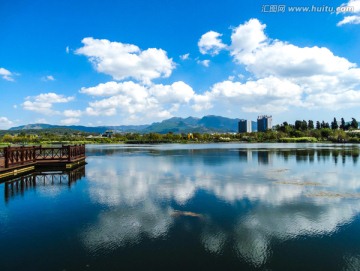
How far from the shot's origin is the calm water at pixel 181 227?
9156 mm

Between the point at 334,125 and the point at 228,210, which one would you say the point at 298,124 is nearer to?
the point at 334,125

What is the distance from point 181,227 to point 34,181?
1835cm

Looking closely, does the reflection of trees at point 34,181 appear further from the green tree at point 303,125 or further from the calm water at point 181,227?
the green tree at point 303,125

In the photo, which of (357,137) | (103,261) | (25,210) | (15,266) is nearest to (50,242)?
(15,266)

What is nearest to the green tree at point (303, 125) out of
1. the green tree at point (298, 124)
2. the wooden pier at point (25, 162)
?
the green tree at point (298, 124)

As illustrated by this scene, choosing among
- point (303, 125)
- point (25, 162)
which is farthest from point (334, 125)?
point (25, 162)

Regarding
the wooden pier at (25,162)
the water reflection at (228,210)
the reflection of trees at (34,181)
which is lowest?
the water reflection at (228,210)

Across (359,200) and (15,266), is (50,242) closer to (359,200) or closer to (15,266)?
(15,266)

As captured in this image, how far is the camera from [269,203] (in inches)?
650

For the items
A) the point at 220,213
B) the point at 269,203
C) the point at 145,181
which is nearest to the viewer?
the point at 220,213

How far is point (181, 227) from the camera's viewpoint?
12.3 metres

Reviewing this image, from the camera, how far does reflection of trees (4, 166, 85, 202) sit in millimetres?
20739

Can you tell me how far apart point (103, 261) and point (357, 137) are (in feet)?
541

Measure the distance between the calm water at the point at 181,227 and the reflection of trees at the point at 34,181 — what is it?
29 centimetres
